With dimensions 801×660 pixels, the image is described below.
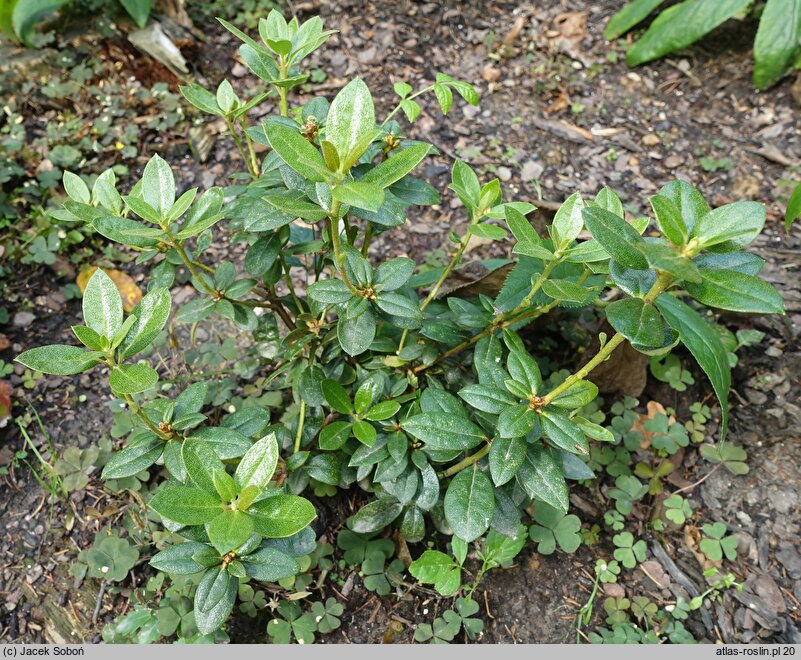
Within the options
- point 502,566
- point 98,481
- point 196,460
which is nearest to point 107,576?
point 98,481

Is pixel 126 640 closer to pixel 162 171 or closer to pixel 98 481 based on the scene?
pixel 98 481

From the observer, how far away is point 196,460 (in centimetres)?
128

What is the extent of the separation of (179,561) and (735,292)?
127 centimetres

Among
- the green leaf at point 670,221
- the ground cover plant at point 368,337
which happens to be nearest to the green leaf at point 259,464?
the ground cover plant at point 368,337

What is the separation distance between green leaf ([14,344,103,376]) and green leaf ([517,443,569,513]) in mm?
997

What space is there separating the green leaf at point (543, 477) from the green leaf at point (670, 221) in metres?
0.60

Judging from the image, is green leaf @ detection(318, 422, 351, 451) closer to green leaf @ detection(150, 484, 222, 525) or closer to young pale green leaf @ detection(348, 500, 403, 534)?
young pale green leaf @ detection(348, 500, 403, 534)

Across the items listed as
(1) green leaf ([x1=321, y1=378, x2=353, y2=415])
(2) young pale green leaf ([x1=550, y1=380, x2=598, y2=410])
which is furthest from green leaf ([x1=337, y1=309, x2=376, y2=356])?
(2) young pale green leaf ([x1=550, y1=380, x2=598, y2=410])

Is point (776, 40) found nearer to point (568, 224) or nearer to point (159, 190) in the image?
point (568, 224)

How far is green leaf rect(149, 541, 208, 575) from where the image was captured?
1.37 meters

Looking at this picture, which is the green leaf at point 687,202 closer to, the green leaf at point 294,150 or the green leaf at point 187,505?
the green leaf at point 294,150

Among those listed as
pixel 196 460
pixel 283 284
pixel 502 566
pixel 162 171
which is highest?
pixel 162 171

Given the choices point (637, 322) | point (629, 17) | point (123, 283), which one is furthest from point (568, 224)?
point (629, 17)

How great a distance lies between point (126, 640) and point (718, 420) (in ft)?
7.05
